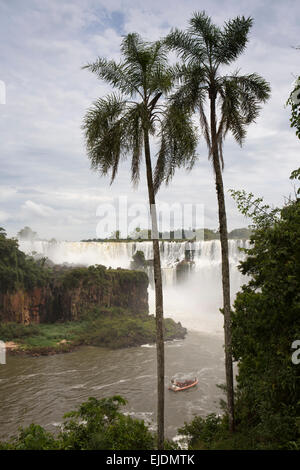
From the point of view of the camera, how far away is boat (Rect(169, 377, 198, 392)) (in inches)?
783

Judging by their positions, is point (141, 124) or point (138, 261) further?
point (138, 261)

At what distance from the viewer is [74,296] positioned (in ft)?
120

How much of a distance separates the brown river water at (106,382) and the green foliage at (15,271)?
7471 mm

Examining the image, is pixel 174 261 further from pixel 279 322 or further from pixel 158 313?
pixel 279 322

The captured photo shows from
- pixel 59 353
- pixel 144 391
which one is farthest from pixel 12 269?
pixel 144 391

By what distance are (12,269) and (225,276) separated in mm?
28953

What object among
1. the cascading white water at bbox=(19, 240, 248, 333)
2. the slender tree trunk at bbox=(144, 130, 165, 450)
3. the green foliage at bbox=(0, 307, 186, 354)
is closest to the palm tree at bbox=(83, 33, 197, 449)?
the slender tree trunk at bbox=(144, 130, 165, 450)

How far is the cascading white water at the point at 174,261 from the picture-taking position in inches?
1916

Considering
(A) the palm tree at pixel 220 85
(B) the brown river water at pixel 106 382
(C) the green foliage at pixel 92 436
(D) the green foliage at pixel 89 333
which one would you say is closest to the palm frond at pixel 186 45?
(A) the palm tree at pixel 220 85

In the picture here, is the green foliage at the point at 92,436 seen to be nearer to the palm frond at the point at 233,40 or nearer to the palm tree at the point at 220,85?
the palm tree at the point at 220,85

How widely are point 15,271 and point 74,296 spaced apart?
7091mm

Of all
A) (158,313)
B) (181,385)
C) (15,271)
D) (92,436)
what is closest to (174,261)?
(15,271)
